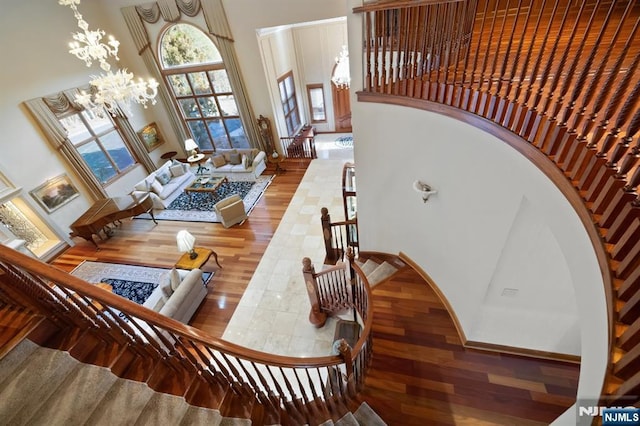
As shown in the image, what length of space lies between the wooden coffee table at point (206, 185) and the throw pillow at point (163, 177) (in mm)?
744

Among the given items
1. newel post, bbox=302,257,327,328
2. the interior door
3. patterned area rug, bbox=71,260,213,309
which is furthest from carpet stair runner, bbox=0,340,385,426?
the interior door

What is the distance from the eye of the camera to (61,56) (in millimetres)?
7242

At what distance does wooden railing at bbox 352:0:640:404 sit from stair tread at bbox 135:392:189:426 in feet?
7.61

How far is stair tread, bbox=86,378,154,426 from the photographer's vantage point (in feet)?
6.04

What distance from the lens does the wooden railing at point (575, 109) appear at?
3.85 feet

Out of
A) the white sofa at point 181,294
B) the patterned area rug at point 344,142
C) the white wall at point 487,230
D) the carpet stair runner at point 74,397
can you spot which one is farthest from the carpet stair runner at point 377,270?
the patterned area rug at point 344,142

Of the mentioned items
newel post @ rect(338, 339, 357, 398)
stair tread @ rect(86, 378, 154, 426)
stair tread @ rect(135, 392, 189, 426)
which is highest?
stair tread @ rect(86, 378, 154, 426)

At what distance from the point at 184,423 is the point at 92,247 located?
7102mm

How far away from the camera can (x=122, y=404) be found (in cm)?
189

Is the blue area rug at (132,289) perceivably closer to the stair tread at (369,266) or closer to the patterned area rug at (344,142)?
the stair tread at (369,266)

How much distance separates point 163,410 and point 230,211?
17.3 feet

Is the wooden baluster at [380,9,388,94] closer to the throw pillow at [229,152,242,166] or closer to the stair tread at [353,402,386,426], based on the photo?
the stair tread at [353,402,386,426]

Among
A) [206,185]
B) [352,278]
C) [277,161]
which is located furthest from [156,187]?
[352,278]

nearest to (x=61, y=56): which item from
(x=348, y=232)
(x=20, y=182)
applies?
(x=20, y=182)
